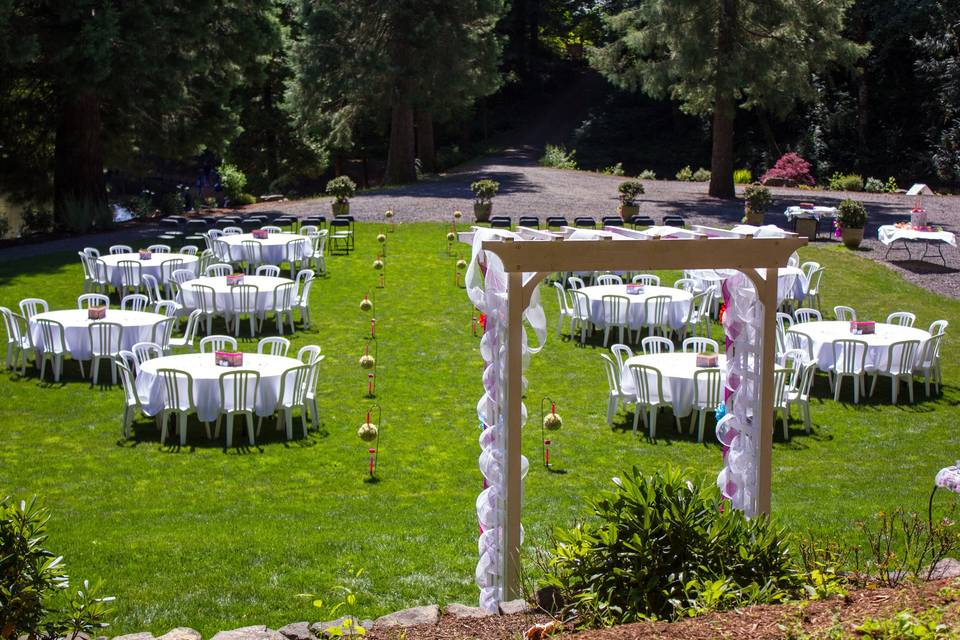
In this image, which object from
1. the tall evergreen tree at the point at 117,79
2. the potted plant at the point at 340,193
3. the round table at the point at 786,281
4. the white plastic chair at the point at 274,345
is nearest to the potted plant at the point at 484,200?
the potted plant at the point at 340,193

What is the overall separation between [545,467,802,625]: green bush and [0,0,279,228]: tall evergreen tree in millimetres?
21833

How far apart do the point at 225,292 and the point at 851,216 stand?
15.6 m

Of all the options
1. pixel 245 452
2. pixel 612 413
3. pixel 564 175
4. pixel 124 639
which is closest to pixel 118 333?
pixel 245 452

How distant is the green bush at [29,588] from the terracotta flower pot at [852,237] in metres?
22.7

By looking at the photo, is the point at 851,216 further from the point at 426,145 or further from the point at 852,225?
the point at 426,145

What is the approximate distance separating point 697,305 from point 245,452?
9458 millimetres

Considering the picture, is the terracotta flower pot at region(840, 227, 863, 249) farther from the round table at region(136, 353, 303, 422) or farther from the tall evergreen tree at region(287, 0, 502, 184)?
the tall evergreen tree at region(287, 0, 502, 184)

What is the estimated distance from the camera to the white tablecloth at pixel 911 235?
74.5ft

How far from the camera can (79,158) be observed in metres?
28.3

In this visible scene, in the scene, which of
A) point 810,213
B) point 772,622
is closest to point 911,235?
point 810,213

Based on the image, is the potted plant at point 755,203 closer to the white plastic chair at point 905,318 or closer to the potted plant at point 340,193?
the white plastic chair at point 905,318

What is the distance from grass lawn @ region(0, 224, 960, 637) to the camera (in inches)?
295

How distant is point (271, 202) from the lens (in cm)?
3516

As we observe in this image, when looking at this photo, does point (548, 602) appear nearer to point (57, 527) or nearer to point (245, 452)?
point (57, 527)
